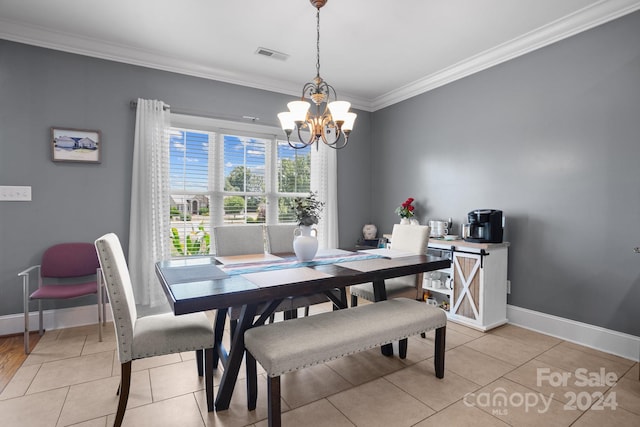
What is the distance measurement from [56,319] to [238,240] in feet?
6.32

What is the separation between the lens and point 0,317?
2.86 meters

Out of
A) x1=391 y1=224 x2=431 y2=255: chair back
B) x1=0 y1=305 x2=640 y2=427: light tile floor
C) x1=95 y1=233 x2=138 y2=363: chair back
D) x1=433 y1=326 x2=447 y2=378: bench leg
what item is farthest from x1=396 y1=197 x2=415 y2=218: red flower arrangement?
x1=95 y1=233 x2=138 y2=363: chair back

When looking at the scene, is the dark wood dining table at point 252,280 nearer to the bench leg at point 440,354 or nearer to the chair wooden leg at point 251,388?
the chair wooden leg at point 251,388

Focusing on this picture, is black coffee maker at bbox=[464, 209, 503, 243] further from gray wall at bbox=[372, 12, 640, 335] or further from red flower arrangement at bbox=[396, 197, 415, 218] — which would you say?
red flower arrangement at bbox=[396, 197, 415, 218]

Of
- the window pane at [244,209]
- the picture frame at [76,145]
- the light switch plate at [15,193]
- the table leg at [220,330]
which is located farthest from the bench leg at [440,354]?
the light switch plate at [15,193]

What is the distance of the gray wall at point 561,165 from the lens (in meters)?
2.48

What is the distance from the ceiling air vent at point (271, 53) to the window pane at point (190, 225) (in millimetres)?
1711

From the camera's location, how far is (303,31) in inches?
113

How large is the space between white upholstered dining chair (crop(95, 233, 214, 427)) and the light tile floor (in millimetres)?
299

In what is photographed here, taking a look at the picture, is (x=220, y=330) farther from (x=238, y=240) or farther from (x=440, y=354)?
(x=440, y=354)

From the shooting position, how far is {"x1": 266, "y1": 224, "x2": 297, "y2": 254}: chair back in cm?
296

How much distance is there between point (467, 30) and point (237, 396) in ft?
11.1

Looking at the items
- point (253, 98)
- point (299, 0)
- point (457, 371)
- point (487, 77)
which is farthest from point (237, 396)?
point (487, 77)

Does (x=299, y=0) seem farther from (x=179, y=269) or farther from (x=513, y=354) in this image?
(x=513, y=354)
